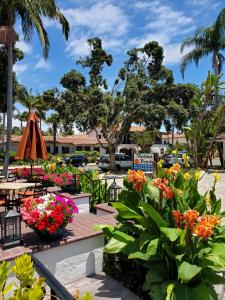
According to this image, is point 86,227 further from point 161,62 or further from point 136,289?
point 161,62

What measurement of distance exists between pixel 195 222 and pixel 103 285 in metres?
1.96

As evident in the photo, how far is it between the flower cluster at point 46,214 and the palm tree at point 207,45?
79.6ft

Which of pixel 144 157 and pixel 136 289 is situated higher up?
pixel 144 157

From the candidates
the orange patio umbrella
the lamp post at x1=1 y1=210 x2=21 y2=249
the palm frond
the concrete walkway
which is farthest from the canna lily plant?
the palm frond

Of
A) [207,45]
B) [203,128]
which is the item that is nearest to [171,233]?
[203,128]

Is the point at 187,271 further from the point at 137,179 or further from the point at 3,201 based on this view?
the point at 3,201

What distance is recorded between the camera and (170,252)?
3641 mm

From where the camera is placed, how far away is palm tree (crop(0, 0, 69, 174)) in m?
15.0

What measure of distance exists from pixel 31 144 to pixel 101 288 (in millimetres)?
4914

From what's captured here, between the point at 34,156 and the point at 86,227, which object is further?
the point at 34,156

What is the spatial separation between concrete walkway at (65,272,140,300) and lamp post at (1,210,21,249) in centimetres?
111

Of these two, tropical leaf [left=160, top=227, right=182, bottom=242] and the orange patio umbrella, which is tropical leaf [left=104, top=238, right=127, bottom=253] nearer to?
tropical leaf [left=160, top=227, right=182, bottom=242]

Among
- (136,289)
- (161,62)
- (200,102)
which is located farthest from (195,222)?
(161,62)

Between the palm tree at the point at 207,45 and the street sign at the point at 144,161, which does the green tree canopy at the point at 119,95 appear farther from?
the street sign at the point at 144,161
